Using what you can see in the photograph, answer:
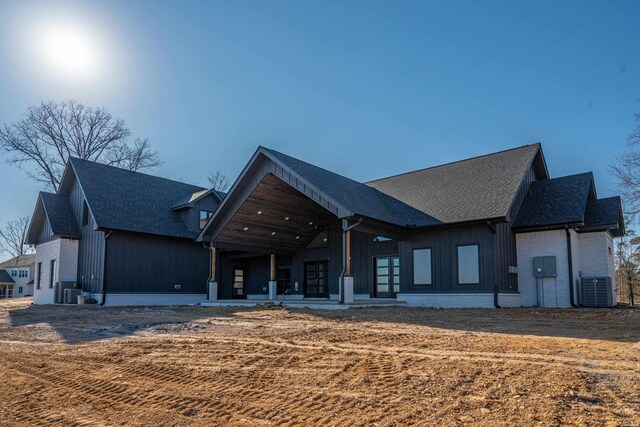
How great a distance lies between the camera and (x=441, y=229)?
16.0 metres

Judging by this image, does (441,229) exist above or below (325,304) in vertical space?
above

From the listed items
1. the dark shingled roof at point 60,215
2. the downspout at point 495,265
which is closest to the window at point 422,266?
the downspout at point 495,265

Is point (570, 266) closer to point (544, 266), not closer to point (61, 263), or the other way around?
point (544, 266)

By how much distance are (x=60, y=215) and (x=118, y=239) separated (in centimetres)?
373

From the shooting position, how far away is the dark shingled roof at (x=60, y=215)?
20.3 metres

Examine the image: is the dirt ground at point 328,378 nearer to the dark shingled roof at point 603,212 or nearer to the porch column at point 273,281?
the dark shingled roof at point 603,212

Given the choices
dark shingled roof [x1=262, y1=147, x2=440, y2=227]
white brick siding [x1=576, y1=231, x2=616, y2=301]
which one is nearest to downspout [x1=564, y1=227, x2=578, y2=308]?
white brick siding [x1=576, y1=231, x2=616, y2=301]

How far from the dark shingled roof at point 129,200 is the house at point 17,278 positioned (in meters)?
33.5

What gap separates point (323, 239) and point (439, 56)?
28.5 feet

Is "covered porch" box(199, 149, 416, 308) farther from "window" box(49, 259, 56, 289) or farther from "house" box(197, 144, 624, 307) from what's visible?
"window" box(49, 259, 56, 289)

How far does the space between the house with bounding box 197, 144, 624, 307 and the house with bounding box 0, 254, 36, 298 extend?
4023cm

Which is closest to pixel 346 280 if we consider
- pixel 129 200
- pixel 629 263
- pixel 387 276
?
pixel 387 276

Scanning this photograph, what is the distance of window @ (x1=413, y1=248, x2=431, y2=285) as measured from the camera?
16.1 m

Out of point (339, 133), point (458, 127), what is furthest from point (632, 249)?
point (339, 133)
